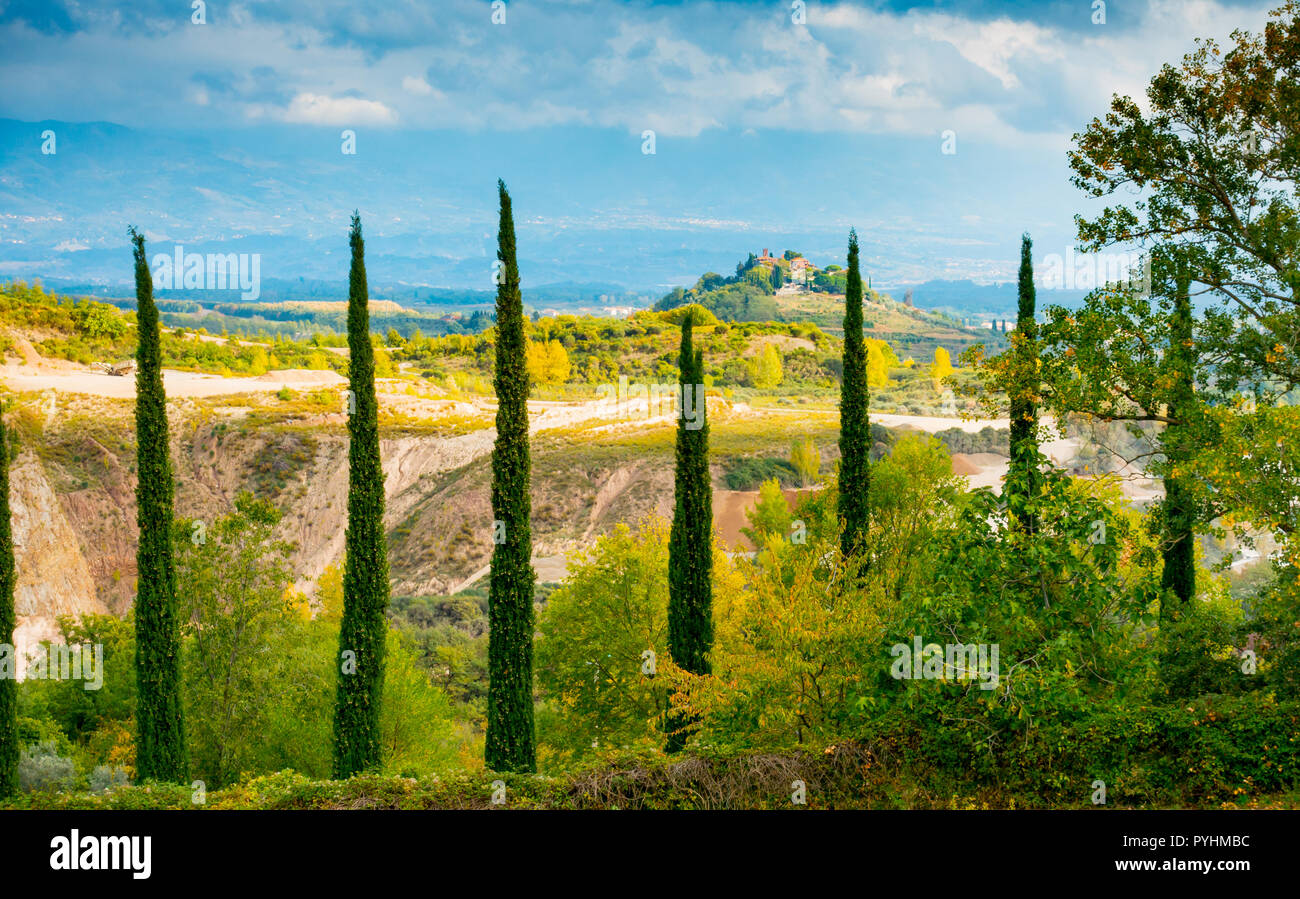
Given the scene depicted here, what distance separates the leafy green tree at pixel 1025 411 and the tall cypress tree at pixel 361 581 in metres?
11.5

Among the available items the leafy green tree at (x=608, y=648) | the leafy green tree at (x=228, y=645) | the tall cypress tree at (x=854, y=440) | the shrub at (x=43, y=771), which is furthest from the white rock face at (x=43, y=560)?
the tall cypress tree at (x=854, y=440)

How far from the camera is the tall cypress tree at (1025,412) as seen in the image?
1197 cm

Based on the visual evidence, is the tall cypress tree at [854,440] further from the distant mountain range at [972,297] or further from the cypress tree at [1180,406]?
the distant mountain range at [972,297]

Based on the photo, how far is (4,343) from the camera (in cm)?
5884

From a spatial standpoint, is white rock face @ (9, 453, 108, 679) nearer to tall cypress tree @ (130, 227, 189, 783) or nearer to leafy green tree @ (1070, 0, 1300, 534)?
tall cypress tree @ (130, 227, 189, 783)

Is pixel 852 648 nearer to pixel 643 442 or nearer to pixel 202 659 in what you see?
pixel 202 659

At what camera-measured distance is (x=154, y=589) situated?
705 inches

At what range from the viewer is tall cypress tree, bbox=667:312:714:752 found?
758 inches

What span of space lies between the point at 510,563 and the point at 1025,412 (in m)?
11.8

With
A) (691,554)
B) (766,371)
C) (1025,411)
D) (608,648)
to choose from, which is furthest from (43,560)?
(766,371)

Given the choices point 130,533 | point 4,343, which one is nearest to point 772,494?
point 130,533

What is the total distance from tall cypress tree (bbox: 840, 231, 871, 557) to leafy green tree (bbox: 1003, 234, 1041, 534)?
3.80m

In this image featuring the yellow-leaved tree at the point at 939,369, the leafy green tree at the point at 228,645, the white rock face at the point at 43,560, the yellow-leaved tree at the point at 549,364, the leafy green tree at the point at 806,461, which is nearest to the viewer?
the leafy green tree at the point at 228,645
